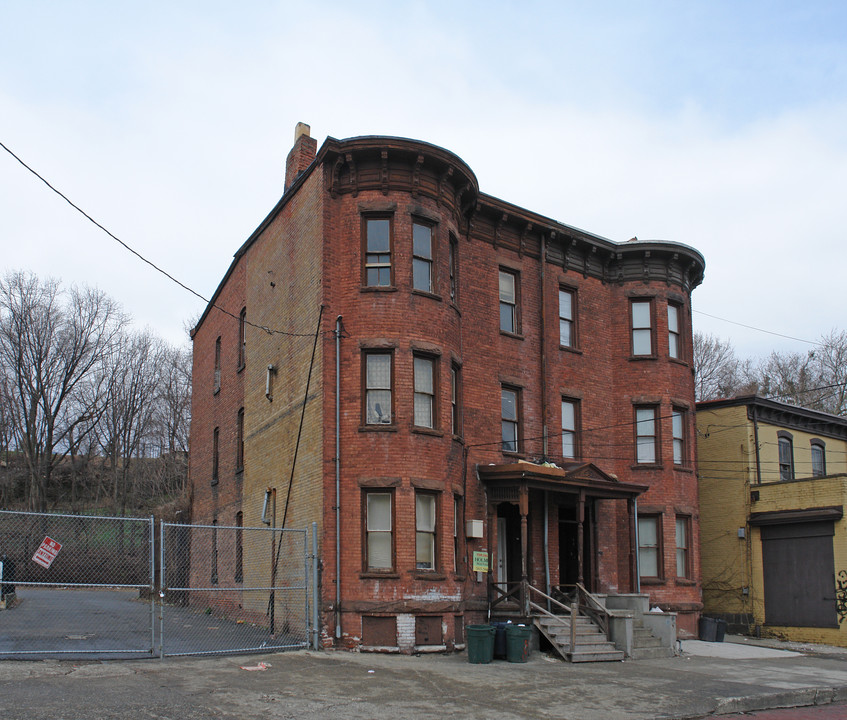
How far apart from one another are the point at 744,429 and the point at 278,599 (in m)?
16.6

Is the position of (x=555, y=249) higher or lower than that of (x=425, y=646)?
higher

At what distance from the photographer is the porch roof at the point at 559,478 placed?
20.3m

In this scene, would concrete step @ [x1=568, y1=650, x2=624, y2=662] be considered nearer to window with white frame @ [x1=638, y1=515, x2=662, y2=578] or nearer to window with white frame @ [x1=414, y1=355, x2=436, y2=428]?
window with white frame @ [x1=414, y1=355, x2=436, y2=428]

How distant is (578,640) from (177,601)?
1714 centimetres

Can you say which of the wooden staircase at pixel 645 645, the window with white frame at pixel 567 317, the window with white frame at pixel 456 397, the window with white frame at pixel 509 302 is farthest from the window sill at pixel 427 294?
the wooden staircase at pixel 645 645

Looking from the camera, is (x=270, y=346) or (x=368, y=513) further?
(x=270, y=346)

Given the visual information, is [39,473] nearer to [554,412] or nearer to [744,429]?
[554,412]

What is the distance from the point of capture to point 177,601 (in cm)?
3045

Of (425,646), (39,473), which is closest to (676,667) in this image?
(425,646)

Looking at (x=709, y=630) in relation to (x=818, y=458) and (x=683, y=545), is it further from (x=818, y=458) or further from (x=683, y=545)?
(x=818, y=458)

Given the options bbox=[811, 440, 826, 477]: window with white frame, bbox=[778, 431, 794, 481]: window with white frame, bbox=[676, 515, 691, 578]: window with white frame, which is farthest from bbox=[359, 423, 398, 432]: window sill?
bbox=[811, 440, 826, 477]: window with white frame

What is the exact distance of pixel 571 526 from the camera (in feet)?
78.0

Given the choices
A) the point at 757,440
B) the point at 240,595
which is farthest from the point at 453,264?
the point at 757,440

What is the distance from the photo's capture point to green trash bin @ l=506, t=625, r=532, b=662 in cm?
1752
